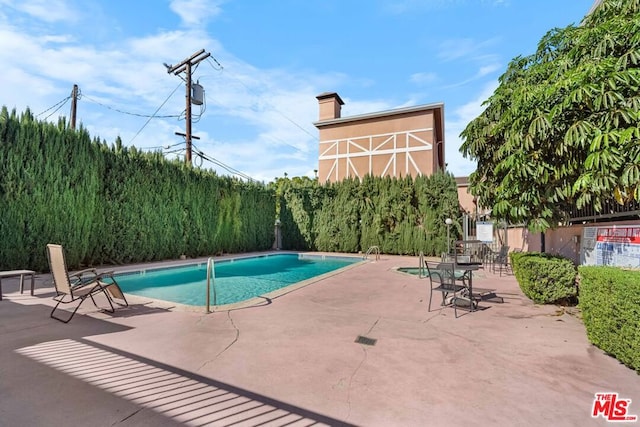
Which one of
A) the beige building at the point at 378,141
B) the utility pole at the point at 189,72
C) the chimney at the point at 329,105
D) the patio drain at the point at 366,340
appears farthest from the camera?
the chimney at the point at 329,105

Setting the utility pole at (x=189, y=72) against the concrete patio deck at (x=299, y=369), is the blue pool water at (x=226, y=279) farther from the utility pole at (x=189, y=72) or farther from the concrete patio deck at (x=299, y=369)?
the utility pole at (x=189, y=72)

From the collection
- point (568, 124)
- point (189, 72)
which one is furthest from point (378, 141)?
point (568, 124)

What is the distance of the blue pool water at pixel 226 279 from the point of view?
8.22m

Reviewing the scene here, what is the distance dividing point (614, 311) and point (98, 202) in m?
13.7

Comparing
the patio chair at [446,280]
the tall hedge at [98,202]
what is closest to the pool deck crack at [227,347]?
the patio chair at [446,280]

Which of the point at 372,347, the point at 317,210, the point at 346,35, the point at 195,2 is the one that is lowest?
the point at 372,347

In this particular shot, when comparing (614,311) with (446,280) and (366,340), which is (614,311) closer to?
(446,280)

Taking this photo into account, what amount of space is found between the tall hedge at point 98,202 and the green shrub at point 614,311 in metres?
12.9

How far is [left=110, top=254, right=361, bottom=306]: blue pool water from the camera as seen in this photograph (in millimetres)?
8219

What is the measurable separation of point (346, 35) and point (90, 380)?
523 inches

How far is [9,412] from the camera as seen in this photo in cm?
233

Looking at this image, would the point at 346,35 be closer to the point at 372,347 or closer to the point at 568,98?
the point at 568,98

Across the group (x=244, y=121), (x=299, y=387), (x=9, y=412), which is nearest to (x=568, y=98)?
(x=299, y=387)

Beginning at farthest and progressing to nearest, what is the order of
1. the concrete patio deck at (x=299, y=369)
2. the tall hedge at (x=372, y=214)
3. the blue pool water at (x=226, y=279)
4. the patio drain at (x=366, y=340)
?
the tall hedge at (x=372, y=214) → the blue pool water at (x=226, y=279) → the patio drain at (x=366, y=340) → the concrete patio deck at (x=299, y=369)
